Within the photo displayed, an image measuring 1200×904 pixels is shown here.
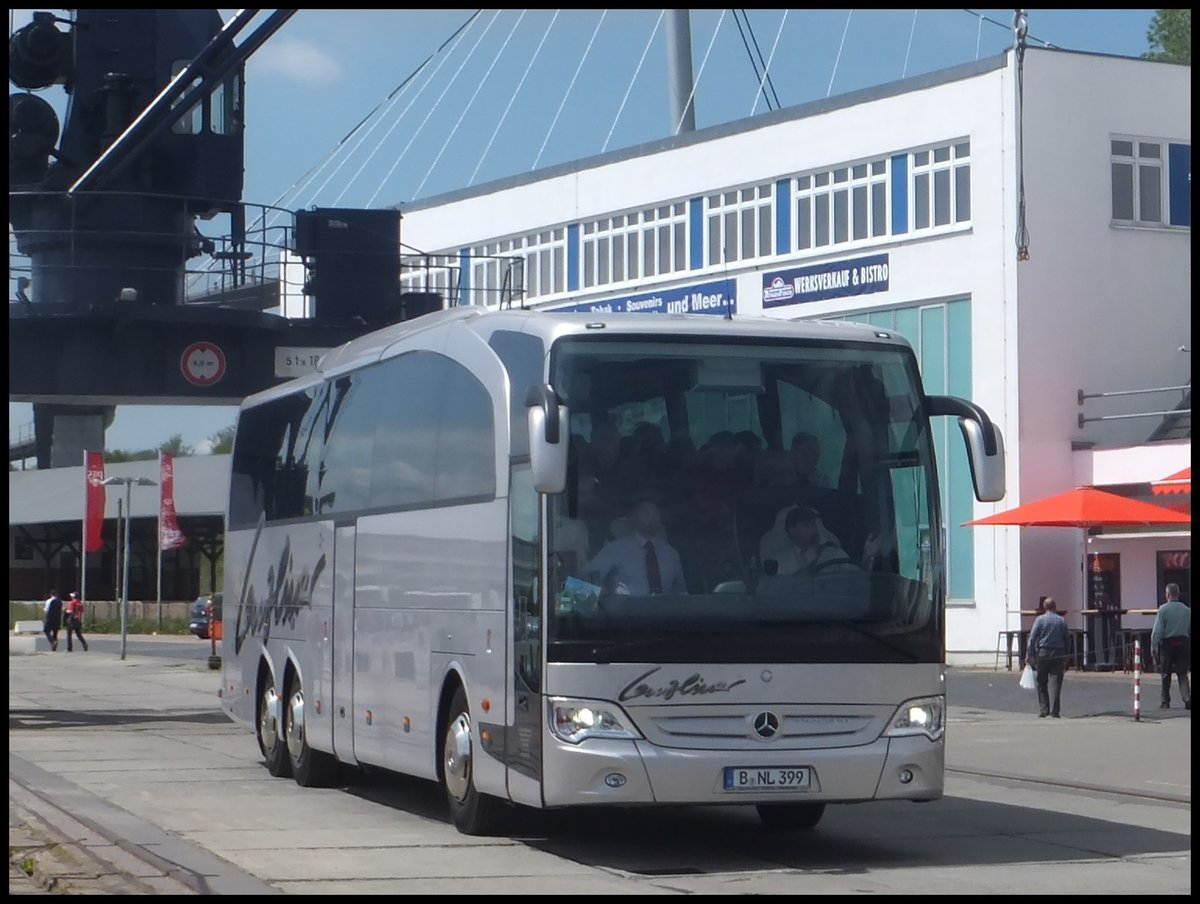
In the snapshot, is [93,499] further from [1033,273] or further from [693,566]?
[693,566]

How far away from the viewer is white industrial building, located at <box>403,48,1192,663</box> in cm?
4219

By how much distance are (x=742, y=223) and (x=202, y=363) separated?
2687 centimetres

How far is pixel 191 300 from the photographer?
2611cm

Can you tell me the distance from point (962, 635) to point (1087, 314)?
7073 mm

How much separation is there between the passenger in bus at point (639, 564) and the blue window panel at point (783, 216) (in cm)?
3789

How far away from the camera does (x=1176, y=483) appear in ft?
111

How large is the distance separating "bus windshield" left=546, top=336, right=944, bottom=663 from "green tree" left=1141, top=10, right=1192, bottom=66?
61669mm

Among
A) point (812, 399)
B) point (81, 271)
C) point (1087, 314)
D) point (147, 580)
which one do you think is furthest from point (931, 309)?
point (147, 580)

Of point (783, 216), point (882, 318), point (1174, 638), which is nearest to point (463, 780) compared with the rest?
point (1174, 638)

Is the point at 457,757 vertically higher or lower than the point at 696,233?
lower

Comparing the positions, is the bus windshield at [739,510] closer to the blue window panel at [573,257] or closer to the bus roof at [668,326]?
the bus roof at [668,326]

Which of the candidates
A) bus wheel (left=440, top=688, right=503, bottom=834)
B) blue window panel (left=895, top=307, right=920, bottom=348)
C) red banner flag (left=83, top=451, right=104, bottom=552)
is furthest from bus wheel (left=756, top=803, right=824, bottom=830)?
red banner flag (left=83, top=451, right=104, bottom=552)

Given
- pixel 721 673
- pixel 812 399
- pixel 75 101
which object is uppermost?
pixel 75 101

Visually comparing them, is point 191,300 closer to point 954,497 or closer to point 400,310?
point 400,310
